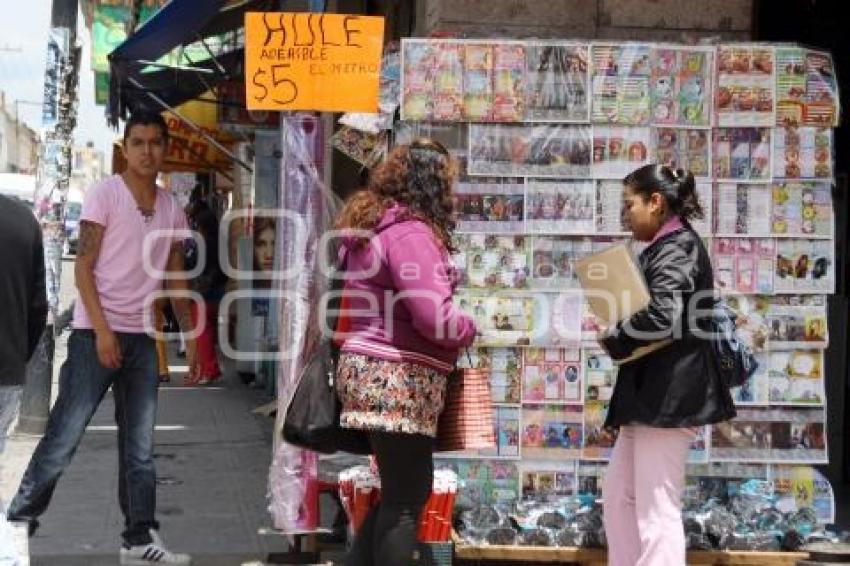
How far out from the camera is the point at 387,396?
13.8 feet

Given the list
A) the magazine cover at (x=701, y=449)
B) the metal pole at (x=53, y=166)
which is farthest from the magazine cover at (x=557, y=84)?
the metal pole at (x=53, y=166)

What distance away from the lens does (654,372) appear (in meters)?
4.65

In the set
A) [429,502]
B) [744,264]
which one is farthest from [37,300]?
[744,264]

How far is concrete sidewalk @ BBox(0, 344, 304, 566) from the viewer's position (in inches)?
240

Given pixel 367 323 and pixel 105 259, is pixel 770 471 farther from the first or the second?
pixel 105 259

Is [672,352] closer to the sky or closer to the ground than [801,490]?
closer to the sky

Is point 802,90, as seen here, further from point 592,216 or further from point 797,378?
point 797,378

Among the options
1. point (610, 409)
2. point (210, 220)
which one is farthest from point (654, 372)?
point (210, 220)

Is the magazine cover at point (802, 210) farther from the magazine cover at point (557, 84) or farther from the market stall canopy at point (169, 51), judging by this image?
the market stall canopy at point (169, 51)

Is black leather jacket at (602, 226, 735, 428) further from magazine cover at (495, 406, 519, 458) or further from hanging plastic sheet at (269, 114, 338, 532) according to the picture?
hanging plastic sheet at (269, 114, 338, 532)

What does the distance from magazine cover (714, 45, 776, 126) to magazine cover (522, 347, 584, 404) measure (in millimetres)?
1250

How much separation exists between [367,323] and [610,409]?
1072 mm

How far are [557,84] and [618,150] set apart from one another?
1.29 feet

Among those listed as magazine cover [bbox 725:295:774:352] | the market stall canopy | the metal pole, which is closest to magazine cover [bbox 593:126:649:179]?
magazine cover [bbox 725:295:774:352]
